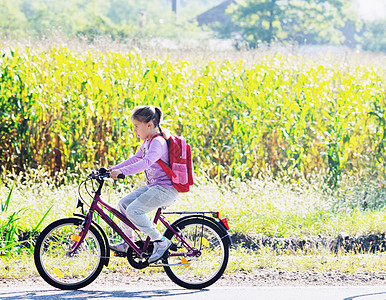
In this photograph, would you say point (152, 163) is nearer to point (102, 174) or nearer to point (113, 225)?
point (102, 174)

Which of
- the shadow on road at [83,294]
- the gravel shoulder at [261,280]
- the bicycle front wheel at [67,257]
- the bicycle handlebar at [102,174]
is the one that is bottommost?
the gravel shoulder at [261,280]

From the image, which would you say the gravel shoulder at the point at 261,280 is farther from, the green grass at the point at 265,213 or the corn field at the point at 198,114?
the corn field at the point at 198,114

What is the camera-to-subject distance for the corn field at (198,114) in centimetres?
866

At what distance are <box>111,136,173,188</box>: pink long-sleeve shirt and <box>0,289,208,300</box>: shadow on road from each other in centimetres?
91

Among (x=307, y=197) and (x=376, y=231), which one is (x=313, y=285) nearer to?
(x=376, y=231)

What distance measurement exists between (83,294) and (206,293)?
103cm

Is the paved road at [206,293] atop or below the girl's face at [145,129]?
below

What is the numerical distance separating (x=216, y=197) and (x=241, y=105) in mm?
1985

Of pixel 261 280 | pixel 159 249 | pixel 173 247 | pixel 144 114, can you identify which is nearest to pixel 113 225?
pixel 159 249

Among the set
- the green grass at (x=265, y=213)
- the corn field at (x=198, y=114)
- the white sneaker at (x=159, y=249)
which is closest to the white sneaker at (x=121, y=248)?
the white sneaker at (x=159, y=249)

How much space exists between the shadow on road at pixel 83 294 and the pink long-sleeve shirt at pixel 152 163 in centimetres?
91

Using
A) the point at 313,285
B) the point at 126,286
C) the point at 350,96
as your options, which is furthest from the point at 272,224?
the point at 350,96

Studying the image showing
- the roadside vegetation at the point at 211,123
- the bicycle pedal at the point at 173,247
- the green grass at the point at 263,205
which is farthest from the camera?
the roadside vegetation at the point at 211,123

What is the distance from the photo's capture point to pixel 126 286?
16.8ft
